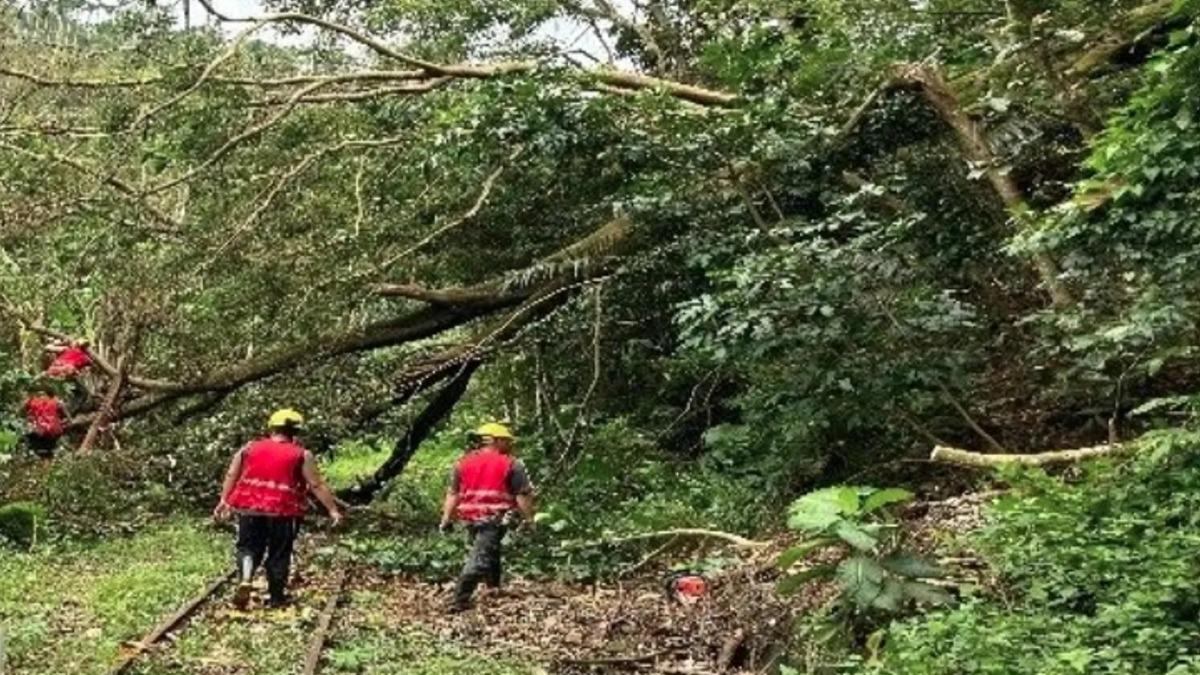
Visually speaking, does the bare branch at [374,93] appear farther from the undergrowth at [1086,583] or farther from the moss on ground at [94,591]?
the undergrowth at [1086,583]

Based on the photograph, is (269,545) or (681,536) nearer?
(269,545)

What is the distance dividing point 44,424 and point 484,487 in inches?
314

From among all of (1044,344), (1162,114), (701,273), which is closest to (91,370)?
(701,273)

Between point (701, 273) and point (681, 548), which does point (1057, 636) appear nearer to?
point (681, 548)

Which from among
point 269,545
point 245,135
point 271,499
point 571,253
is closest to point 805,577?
point 271,499

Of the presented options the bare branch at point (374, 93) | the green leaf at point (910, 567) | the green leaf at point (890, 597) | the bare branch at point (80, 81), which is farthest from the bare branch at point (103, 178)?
the green leaf at point (890, 597)

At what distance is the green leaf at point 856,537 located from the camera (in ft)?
27.0

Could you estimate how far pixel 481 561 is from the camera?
11930 millimetres

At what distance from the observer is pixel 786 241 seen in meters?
12.9

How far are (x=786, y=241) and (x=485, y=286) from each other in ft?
13.3

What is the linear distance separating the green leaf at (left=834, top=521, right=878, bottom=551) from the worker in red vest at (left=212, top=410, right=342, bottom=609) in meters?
4.89

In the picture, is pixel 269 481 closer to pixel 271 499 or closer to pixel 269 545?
pixel 271 499

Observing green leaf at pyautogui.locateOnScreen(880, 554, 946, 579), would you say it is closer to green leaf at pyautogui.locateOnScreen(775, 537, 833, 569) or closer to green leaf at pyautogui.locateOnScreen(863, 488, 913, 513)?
green leaf at pyautogui.locateOnScreen(863, 488, 913, 513)

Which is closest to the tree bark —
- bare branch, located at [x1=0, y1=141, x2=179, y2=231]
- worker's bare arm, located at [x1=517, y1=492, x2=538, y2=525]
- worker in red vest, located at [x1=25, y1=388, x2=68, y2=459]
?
worker's bare arm, located at [x1=517, y1=492, x2=538, y2=525]
